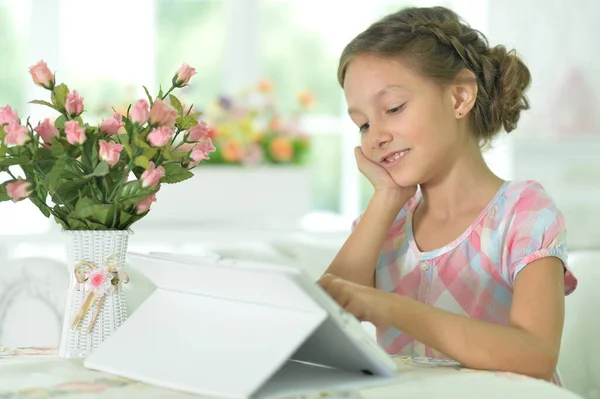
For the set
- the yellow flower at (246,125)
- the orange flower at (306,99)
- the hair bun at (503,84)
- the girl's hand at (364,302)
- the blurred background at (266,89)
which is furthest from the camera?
the orange flower at (306,99)

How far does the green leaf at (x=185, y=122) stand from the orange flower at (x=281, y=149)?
9.02 ft

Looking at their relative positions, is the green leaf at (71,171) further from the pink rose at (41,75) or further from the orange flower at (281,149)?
the orange flower at (281,149)

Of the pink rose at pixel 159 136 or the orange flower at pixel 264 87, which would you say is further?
the orange flower at pixel 264 87

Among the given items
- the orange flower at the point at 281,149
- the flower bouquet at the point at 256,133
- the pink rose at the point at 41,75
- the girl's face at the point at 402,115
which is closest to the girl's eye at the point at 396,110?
the girl's face at the point at 402,115

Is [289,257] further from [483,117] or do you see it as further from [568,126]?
[568,126]

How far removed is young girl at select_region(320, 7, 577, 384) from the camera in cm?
160

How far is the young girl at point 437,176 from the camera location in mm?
1604

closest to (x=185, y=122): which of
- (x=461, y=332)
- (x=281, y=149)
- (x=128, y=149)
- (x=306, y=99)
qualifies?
(x=128, y=149)

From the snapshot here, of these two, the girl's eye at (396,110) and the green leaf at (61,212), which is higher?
the girl's eye at (396,110)

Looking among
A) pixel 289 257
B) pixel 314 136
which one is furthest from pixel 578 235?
pixel 314 136

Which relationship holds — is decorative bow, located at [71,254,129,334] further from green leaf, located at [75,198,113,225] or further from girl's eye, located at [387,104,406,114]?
girl's eye, located at [387,104,406,114]

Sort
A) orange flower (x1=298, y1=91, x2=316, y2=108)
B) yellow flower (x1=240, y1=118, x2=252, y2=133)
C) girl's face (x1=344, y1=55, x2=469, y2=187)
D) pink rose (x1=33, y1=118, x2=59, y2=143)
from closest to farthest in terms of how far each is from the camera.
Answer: pink rose (x1=33, y1=118, x2=59, y2=143) < girl's face (x1=344, y1=55, x2=469, y2=187) < yellow flower (x1=240, y1=118, x2=252, y2=133) < orange flower (x1=298, y1=91, x2=316, y2=108)

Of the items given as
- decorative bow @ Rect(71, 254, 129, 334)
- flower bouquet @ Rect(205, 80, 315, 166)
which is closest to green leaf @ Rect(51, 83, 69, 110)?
decorative bow @ Rect(71, 254, 129, 334)

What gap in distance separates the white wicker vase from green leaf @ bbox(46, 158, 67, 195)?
89 millimetres
